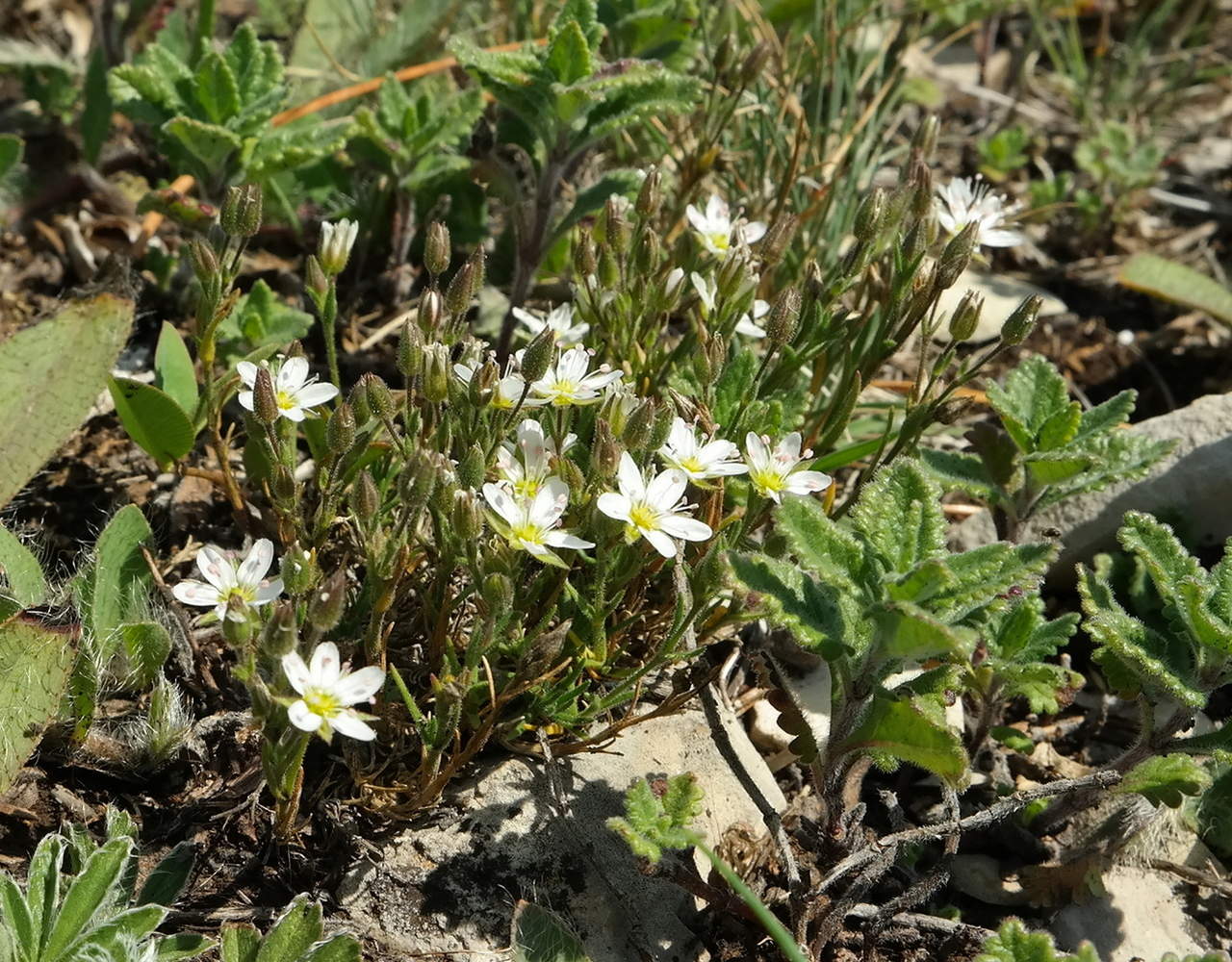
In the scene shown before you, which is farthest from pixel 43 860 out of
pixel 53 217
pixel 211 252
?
pixel 53 217

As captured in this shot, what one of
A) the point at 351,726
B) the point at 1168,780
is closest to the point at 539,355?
the point at 351,726

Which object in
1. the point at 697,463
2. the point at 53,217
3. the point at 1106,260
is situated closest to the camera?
the point at 697,463

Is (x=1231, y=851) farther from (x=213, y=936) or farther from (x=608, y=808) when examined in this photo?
(x=213, y=936)

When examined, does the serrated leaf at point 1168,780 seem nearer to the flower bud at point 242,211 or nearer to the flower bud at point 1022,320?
the flower bud at point 1022,320

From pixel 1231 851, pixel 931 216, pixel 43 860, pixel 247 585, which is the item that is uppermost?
pixel 931 216

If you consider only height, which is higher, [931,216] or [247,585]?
[931,216]
